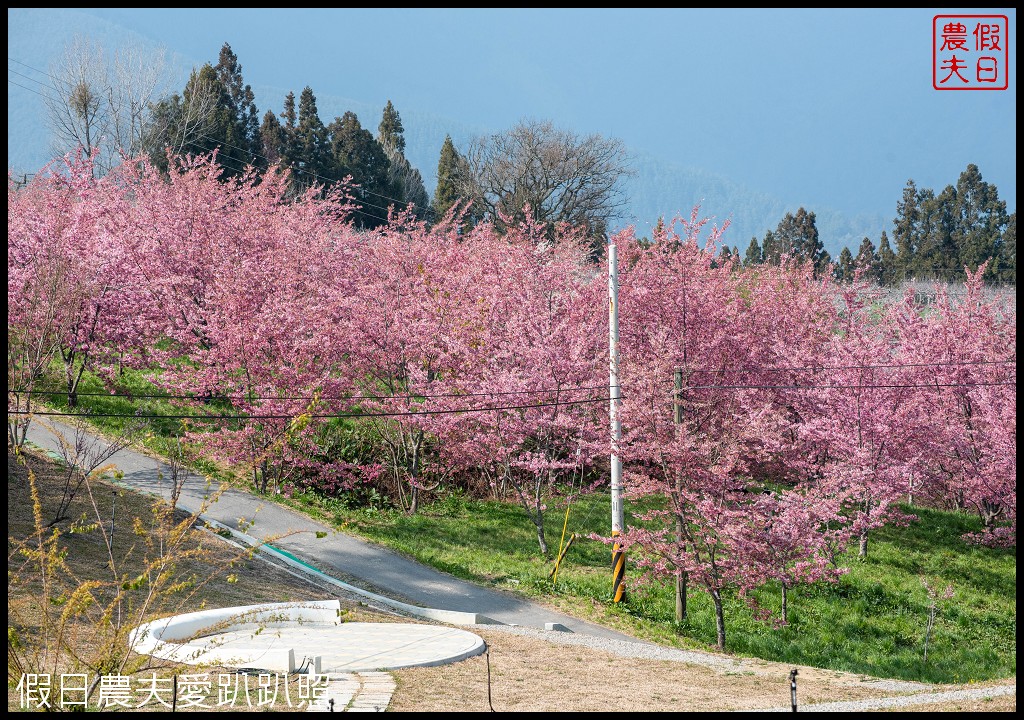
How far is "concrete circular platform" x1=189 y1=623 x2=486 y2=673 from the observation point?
9.87 m

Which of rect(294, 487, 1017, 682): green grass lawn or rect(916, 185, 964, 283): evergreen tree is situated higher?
rect(916, 185, 964, 283): evergreen tree

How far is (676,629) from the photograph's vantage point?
51.2 ft

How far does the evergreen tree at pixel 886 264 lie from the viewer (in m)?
54.6

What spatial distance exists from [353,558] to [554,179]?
1439 inches

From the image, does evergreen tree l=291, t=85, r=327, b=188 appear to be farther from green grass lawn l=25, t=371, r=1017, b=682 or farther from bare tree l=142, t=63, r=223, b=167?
green grass lawn l=25, t=371, r=1017, b=682

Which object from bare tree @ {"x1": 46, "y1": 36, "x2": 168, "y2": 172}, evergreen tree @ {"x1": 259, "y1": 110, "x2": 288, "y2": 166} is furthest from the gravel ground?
evergreen tree @ {"x1": 259, "y1": 110, "x2": 288, "y2": 166}

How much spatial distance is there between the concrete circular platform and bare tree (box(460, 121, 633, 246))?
38.6 m

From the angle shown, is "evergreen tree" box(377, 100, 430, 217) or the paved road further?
"evergreen tree" box(377, 100, 430, 217)

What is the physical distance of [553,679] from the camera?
10133 mm

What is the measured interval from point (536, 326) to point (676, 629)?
23.2 feet

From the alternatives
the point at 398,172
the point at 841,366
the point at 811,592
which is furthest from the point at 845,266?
the point at 811,592

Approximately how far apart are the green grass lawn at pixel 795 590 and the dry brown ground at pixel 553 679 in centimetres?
236

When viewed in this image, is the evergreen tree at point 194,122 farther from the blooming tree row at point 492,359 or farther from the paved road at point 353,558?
the paved road at point 353,558

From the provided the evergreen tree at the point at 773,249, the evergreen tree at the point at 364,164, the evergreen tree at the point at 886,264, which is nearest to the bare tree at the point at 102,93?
the evergreen tree at the point at 364,164
